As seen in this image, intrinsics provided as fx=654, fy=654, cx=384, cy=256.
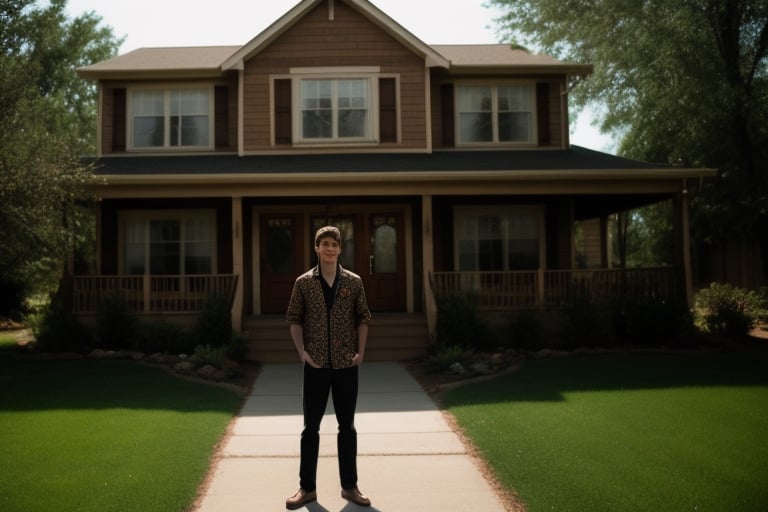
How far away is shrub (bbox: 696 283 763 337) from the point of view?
504 inches

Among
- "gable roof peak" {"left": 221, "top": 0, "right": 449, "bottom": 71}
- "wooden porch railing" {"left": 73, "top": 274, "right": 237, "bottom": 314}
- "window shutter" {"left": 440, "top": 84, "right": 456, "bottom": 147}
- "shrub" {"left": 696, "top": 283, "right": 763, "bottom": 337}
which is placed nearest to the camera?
"wooden porch railing" {"left": 73, "top": 274, "right": 237, "bottom": 314}

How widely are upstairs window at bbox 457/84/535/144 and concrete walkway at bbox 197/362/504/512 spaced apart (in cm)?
774

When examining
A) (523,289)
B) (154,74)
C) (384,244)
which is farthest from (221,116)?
(523,289)

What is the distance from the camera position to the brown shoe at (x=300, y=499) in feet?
14.6

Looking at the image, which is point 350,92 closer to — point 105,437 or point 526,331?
point 526,331

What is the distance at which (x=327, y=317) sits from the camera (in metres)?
4.50

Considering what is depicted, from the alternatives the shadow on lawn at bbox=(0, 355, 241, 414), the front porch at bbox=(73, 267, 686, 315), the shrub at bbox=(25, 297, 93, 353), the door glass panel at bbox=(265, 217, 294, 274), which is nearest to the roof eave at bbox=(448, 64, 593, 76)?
the front porch at bbox=(73, 267, 686, 315)

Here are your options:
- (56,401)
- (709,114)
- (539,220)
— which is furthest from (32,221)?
(709,114)

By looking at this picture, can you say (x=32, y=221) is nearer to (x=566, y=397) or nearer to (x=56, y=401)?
(x=56, y=401)

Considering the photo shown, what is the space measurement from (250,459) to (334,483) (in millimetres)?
1043

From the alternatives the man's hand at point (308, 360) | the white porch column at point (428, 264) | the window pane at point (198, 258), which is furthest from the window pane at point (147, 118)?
the man's hand at point (308, 360)

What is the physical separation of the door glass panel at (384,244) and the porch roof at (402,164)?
1437mm

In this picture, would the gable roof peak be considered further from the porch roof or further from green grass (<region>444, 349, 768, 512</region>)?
green grass (<region>444, 349, 768, 512</region>)

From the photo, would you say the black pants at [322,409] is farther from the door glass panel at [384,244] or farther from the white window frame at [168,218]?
the white window frame at [168,218]
